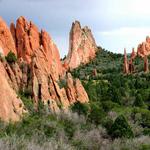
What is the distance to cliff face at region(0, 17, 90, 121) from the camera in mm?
43312

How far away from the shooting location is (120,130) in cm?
4588

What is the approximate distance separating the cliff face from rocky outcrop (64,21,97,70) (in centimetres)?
7589

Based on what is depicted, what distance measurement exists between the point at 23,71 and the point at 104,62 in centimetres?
9755

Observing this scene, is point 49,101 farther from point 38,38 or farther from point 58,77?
point 38,38

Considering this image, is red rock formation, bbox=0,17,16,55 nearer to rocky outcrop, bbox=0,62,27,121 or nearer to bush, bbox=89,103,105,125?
rocky outcrop, bbox=0,62,27,121

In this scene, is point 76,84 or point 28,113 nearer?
point 28,113

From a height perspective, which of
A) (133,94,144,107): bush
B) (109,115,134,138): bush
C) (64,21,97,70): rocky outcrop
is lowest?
(109,115,134,138): bush

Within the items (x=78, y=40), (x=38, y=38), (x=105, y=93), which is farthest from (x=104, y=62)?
(x=38, y=38)

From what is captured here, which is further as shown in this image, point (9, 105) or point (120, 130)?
point (120, 130)

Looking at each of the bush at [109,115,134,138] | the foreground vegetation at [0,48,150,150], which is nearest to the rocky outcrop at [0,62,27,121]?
the foreground vegetation at [0,48,150,150]

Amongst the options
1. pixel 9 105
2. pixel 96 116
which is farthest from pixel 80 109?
pixel 9 105

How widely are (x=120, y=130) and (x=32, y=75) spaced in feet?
43.5

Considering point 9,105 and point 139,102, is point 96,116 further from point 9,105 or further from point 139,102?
point 139,102

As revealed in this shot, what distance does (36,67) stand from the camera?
5319 centimetres
